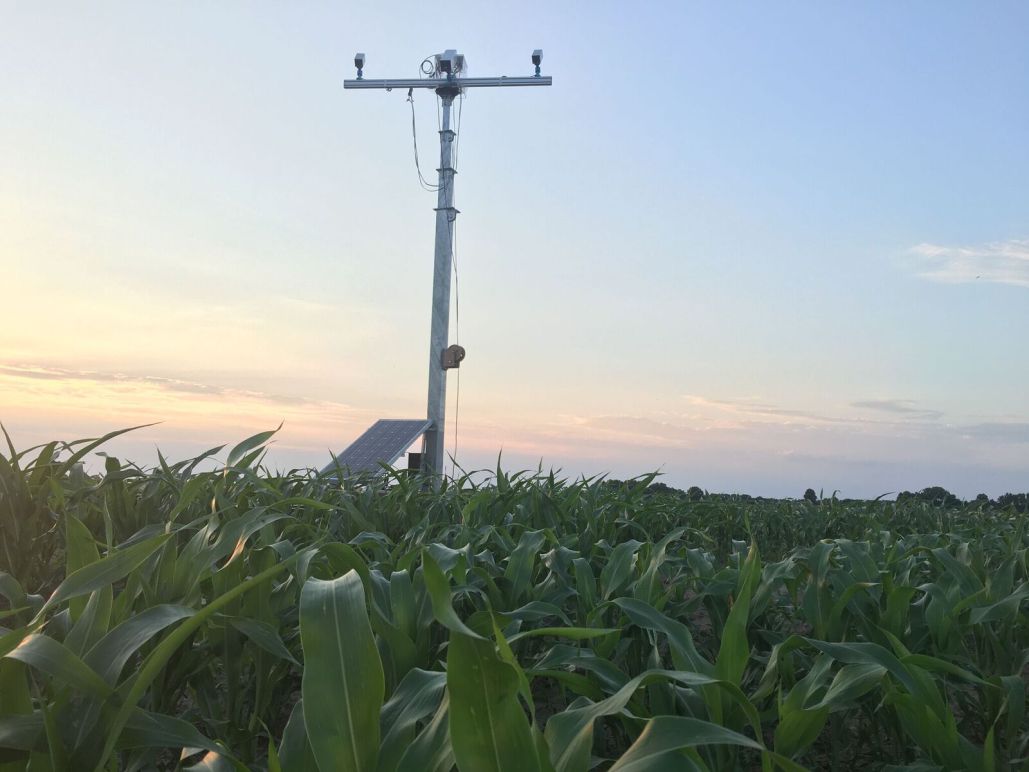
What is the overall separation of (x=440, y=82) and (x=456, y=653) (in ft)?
37.2

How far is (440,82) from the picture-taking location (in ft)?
36.4

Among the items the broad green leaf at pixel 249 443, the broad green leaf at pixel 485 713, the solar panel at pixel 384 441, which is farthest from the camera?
the solar panel at pixel 384 441

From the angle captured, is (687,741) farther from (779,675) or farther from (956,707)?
(956,707)

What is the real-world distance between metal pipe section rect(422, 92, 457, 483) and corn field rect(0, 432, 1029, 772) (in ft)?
24.0

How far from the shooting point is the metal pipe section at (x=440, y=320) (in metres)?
10.2

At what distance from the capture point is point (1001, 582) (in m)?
1.99

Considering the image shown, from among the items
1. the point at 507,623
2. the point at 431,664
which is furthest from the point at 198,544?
the point at 507,623

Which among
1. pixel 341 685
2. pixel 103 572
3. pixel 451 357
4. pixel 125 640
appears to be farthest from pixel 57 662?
pixel 451 357

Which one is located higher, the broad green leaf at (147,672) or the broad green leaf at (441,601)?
the broad green leaf at (441,601)

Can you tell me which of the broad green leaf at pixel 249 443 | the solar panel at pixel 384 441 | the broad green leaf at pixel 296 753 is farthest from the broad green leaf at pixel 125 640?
the solar panel at pixel 384 441

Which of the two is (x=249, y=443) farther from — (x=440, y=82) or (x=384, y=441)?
(x=440, y=82)

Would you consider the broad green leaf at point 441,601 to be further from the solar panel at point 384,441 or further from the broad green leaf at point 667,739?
the solar panel at point 384,441

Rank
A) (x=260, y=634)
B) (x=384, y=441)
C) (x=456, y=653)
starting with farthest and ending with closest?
(x=384, y=441)
(x=260, y=634)
(x=456, y=653)

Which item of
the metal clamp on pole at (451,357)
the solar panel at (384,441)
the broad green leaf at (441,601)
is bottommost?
the solar panel at (384,441)
